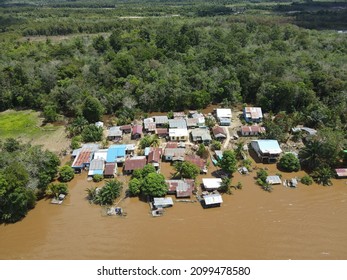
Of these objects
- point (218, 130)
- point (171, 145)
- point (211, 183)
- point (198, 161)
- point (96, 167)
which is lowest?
point (218, 130)

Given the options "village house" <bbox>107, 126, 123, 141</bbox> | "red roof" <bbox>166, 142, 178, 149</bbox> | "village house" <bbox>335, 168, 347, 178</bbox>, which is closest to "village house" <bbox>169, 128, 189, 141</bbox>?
"red roof" <bbox>166, 142, 178, 149</bbox>

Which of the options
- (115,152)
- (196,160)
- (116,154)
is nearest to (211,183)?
(196,160)

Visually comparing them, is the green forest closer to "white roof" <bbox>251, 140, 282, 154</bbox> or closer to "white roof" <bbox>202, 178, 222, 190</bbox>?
"white roof" <bbox>251, 140, 282, 154</bbox>

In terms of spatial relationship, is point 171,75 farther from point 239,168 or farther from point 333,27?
point 333,27

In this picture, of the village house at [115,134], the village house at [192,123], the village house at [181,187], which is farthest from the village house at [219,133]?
the village house at [115,134]

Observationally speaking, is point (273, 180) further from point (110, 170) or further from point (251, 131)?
point (110, 170)

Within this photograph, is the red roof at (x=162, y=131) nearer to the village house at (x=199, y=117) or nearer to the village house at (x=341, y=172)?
the village house at (x=199, y=117)
